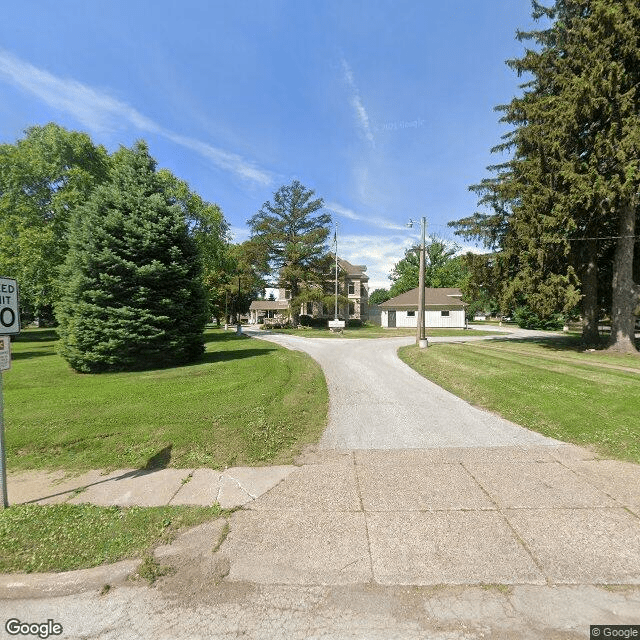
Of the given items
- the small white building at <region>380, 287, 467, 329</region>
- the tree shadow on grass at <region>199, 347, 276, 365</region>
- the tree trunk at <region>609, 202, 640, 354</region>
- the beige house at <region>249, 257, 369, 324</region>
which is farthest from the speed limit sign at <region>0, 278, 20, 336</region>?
the small white building at <region>380, 287, 467, 329</region>

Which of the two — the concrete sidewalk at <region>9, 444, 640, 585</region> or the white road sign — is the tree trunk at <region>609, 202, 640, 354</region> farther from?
the white road sign

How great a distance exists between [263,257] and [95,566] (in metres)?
33.9

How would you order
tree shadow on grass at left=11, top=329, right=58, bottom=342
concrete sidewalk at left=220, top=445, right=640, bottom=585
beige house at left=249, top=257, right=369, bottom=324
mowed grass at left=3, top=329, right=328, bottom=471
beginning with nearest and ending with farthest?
concrete sidewalk at left=220, top=445, right=640, bottom=585 < mowed grass at left=3, top=329, right=328, bottom=471 < tree shadow on grass at left=11, top=329, right=58, bottom=342 < beige house at left=249, top=257, right=369, bottom=324

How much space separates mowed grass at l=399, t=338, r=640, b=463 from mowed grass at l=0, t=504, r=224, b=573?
622 cm

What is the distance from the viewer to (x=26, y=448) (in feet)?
17.4

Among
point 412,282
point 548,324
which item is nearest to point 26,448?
point 548,324

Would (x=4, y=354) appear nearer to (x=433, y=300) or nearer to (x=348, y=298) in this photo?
(x=348, y=298)

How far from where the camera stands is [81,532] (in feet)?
10.8

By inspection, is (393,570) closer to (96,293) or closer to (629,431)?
(629,431)

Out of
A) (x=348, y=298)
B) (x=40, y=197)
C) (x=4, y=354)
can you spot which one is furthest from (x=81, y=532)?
(x=348, y=298)

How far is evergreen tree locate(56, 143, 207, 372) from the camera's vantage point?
1106cm

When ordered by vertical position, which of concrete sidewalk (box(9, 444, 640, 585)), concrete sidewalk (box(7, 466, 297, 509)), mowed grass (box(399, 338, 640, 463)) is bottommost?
concrete sidewalk (box(7, 466, 297, 509))

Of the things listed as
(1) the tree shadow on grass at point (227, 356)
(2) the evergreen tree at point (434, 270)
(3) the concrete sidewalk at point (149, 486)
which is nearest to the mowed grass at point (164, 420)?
(3) the concrete sidewalk at point (149, 486)

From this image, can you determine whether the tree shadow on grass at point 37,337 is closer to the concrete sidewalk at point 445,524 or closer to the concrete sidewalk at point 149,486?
the concrete sidewalk at point 149,486
